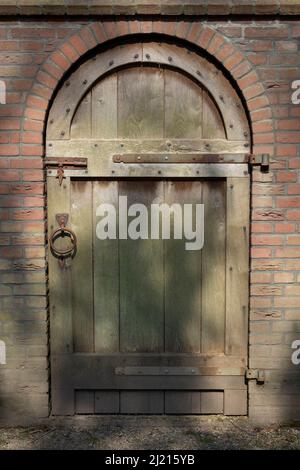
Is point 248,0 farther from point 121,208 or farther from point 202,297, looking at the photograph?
point 202,297

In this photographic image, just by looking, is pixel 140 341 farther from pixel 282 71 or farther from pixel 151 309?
pixel 282 71

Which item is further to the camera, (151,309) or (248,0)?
(151,309)

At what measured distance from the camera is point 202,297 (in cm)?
323

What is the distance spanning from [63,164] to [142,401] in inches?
66.1

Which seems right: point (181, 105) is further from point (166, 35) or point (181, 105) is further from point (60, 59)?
point (60, 59)

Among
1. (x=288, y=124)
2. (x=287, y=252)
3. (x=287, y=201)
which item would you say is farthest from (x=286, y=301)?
(x=288, y=124)

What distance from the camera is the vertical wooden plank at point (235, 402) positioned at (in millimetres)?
3275

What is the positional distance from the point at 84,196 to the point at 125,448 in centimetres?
159

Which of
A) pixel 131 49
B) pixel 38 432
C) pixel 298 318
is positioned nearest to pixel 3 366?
pixel 38 432

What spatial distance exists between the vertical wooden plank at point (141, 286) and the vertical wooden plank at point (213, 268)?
29 cm

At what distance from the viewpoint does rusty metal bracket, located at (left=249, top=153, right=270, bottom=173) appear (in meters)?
3.00

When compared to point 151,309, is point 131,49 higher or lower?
higher

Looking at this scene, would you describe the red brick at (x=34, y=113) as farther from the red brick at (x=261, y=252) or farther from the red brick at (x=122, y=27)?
the red brick at (x=261, y=252)

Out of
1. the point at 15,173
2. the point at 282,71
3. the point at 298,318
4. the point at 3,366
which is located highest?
the point at 282,71
